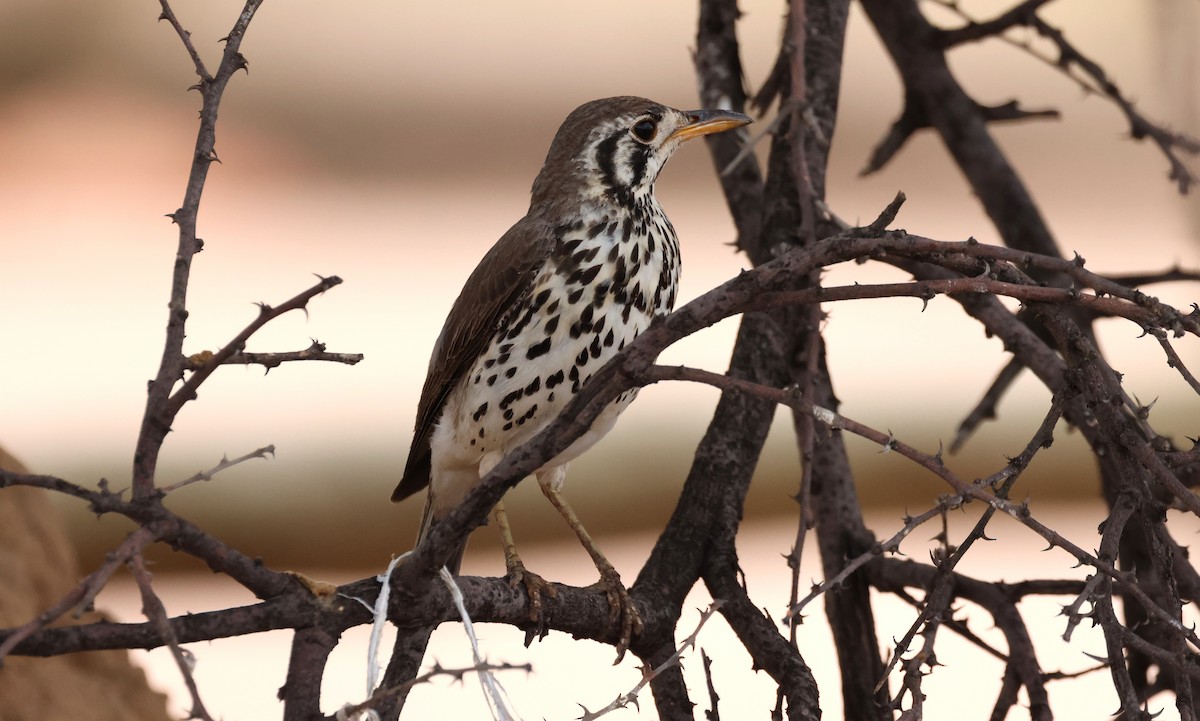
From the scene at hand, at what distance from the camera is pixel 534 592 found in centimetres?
210

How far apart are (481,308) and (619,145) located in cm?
41

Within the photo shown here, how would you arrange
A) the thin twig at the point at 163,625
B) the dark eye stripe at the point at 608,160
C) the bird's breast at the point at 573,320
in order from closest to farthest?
the thin twig at the point at 163,625 → the bird's breast at the point at 573,320 → the dark eye stripe at the point at 608,160

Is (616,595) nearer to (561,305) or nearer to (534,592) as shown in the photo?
(534,592)

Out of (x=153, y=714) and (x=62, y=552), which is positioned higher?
(x=62, y=552)

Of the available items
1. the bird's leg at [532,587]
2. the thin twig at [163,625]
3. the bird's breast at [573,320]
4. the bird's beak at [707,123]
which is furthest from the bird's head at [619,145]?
the thin twig at [163,625]

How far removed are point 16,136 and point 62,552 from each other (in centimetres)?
423

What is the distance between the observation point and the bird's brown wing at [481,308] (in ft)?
8.21

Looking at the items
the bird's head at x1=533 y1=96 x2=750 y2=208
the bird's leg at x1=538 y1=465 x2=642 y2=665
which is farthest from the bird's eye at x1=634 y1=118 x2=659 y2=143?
the bird's leg at x1=538 y1=465 x2=642 y2=665

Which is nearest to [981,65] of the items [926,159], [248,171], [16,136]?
[926,159]

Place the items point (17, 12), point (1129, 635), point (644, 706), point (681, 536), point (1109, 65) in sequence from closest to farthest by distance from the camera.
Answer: point (1129, 635), point (681, 536), point (644, 706), point (17, 12), point (1109, 65)

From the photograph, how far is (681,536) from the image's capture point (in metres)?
2.40

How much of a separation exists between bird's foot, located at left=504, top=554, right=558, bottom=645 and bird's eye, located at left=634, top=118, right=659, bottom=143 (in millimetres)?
865

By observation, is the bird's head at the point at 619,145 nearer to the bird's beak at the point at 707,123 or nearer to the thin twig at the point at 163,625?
the bird's beak at the point at 707,123

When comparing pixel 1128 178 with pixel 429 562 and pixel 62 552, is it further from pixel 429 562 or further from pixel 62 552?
pixel 429 562
